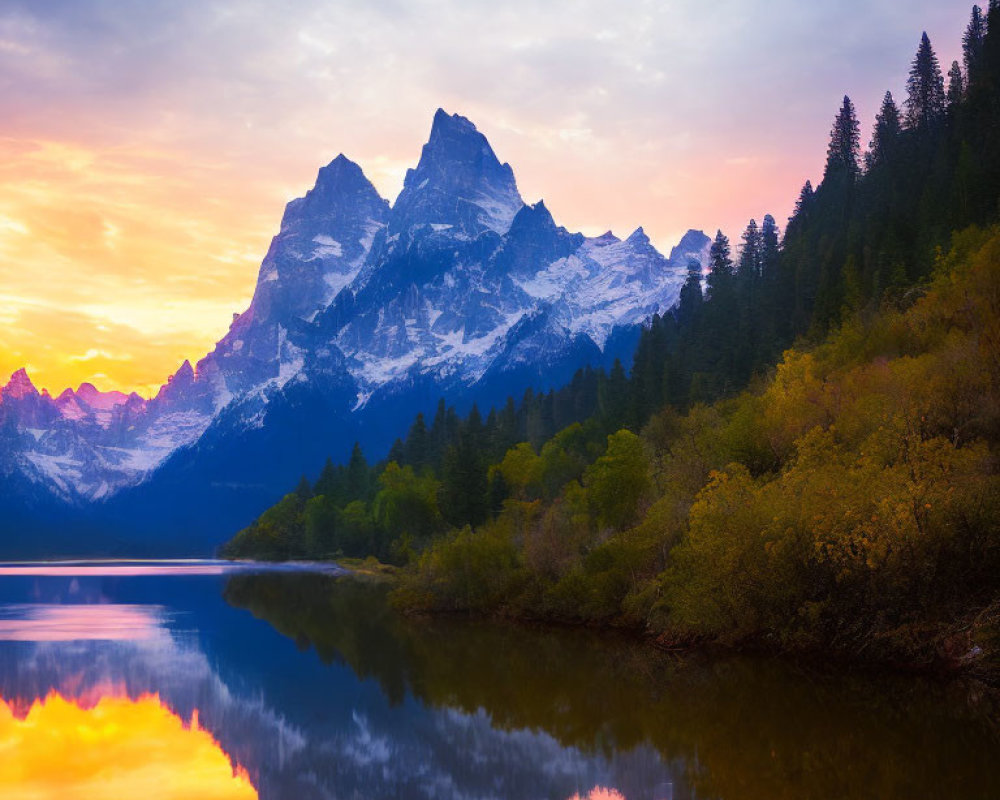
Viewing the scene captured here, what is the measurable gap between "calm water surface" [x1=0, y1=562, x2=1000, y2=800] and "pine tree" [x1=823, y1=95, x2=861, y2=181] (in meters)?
84.5

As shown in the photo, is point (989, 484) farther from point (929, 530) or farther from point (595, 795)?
point (595, 795)

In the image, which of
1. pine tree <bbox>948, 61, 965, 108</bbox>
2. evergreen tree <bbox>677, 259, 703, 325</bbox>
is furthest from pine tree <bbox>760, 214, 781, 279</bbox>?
pine tree <bbox>948, 61, 965, 108</bbox>

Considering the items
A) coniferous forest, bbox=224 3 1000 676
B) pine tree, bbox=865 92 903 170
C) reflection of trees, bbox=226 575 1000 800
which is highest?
pine tree, bbox=865 92 903 170

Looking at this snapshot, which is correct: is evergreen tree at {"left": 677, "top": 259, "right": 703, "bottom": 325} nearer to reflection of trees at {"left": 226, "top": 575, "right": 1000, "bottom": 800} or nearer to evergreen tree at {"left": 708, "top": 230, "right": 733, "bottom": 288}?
evergreen tree at {"left": 708, "top": 230, "right": 733, "bottom": 288}

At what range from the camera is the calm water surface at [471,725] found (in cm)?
2505

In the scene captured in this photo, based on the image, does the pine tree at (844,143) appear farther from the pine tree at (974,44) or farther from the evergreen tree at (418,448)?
the evergreen tree at (418,448)

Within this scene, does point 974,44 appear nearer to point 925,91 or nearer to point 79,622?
point 925,91

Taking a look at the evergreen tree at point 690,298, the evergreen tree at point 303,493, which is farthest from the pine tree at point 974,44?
the evergreen tree at point 303,493

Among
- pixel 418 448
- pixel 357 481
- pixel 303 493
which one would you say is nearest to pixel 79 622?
pixel 418 448

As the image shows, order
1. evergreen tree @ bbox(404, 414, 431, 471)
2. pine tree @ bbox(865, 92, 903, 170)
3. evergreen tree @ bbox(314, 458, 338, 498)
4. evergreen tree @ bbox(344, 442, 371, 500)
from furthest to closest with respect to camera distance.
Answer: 1. evergreen tree @ bbox(314, 458, 338, 498)
2. evergreen tree @ bbox(344, 442, 371, 500)
3. evergreen tree @ bbox(404, 414, 431, 471)
4. pine tree @ bbox(865, 92, 903, 170)

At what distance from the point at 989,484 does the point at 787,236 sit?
88.5 meters

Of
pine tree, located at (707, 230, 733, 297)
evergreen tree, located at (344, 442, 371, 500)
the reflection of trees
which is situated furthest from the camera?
evergreen tree, located at (344, 442, 371, 500)

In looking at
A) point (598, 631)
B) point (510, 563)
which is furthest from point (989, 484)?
point (510, 563)

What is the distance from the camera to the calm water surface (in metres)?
25.0
